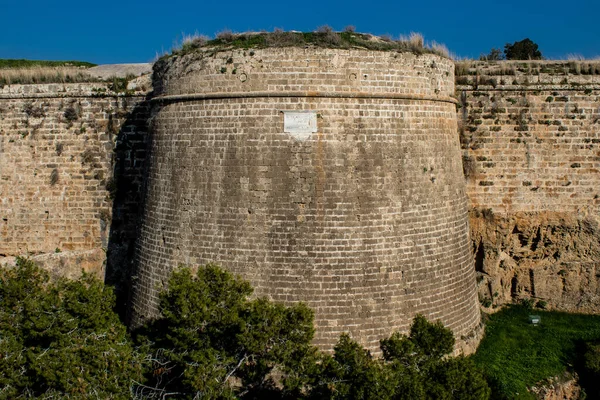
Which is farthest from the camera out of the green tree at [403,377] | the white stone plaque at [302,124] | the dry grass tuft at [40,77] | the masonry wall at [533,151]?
the dry grass tuft at [40,77]

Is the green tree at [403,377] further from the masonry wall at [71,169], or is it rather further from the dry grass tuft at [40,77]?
the dry grass tuft at [40,77]

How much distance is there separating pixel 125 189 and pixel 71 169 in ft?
4.89

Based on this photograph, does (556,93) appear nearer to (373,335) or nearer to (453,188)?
(453,188)

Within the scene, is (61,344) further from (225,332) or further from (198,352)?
(225,332)

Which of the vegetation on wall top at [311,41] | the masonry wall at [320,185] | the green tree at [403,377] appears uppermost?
the vegetation on wall top at [311,41]

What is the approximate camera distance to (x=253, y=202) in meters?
9.73

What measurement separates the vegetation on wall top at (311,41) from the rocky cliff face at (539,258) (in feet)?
16.0

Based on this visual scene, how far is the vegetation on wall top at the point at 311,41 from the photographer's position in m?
9.80

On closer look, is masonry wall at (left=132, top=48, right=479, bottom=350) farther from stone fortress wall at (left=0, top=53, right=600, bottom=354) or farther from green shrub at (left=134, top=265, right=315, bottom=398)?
stone fortress wall at (left=0, top=53, right=600, bottom=354)

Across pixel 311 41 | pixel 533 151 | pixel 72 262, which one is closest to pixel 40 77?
pixel 72 262

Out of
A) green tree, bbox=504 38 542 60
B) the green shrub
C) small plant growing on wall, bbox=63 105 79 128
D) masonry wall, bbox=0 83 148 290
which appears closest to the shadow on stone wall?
masonry wall, bbox=0 83 148 290

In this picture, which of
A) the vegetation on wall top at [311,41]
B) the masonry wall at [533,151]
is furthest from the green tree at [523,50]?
the vegetation on wall top at [311,41]

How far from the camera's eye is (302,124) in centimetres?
961

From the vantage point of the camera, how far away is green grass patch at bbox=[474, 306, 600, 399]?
33.8 ft
